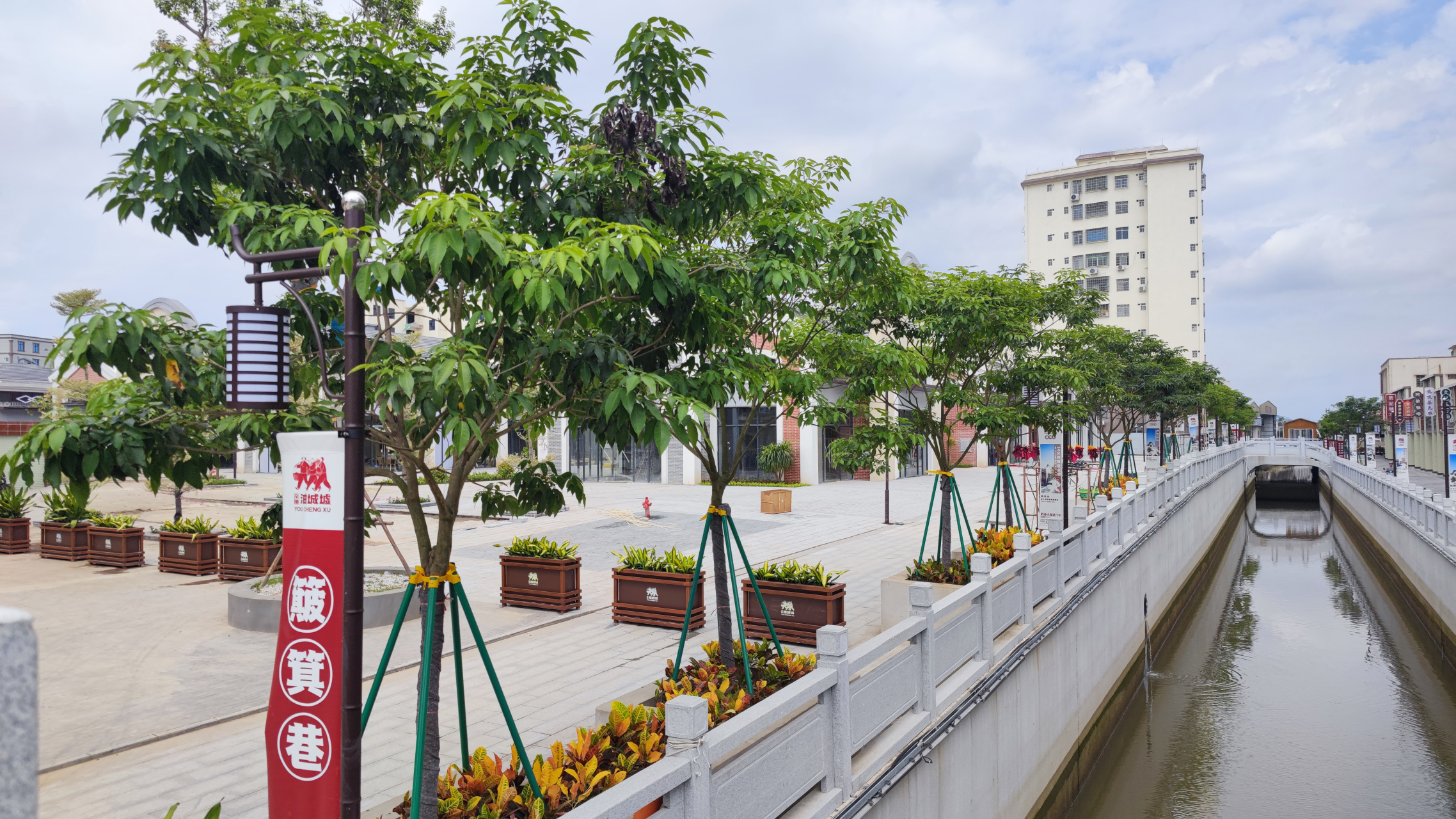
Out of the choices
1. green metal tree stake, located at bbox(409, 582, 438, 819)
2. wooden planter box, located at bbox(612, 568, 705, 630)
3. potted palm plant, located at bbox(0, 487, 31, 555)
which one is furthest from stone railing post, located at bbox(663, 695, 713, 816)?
potted palm plant, located at bbox(0, 487, 31, 555)

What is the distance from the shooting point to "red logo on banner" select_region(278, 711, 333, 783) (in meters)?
3.97

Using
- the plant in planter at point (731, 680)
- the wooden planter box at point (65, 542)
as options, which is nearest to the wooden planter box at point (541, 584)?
the plant in planter at point (731, 680)

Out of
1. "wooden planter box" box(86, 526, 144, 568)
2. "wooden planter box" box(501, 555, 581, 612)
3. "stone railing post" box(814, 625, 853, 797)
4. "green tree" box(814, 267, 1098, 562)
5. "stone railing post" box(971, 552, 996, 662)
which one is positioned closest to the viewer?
"stone railing post" box(814, 625, 853, 797)

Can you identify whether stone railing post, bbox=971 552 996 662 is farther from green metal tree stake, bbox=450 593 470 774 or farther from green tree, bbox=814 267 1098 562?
green metal tree stake, bbox=450 593 470 774

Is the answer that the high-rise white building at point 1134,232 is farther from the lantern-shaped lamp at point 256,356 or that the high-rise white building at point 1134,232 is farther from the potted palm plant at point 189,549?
the lantern-shaped lamp at point 256,356

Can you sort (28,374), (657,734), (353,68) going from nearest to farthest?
1. (353,68)
2. (657,734)
3. (28,374)

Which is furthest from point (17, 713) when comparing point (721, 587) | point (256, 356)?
point (721, 587)

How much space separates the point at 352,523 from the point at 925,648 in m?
4.59

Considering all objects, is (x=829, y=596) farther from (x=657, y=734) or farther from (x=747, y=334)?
(x=657, y=734)

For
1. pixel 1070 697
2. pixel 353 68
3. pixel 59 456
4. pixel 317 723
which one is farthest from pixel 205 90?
pixel 1070 697

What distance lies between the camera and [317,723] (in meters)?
3.98

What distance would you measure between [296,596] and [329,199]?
279 cm

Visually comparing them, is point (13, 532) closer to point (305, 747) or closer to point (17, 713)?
point (305, 747)

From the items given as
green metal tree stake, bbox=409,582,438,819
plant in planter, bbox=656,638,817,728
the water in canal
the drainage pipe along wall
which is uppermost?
green metal tree stake, bbox=409,582,438,819
